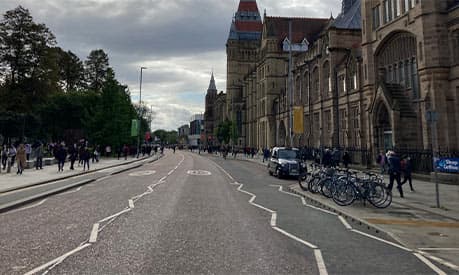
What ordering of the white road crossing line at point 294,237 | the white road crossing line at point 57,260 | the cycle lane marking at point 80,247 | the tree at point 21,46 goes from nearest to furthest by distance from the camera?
the white road crossing line at point 57,260, the cycle lane marking at point 80,247, the white road crossing line at point 294,237, the tree at point 21,46

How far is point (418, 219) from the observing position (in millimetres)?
9664

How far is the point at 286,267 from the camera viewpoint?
5410mm

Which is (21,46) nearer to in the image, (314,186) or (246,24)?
(314,186)

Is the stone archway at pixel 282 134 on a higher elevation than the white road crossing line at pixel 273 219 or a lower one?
higher

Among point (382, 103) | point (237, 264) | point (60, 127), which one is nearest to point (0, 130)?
point (60, 127)

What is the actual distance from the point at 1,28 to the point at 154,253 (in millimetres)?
51647

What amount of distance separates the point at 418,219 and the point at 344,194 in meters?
2.77

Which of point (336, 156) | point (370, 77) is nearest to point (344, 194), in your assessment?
point (336, 156)

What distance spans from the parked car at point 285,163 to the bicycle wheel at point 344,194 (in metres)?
8.15

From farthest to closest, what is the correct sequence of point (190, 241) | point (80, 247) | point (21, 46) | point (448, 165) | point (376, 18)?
1. point (21, 46)
2. point (376, 18)
3. point (448, 165)
4. point (190, 241)
5. point (80, 247)

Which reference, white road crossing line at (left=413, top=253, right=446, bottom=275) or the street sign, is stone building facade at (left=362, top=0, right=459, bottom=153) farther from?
white road crossing line at (left=413, top=253, right=446, bottom=275)

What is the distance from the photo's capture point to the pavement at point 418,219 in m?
6.85

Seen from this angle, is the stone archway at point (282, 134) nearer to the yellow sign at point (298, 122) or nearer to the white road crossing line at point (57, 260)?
the yellow sign at point (298, 122)

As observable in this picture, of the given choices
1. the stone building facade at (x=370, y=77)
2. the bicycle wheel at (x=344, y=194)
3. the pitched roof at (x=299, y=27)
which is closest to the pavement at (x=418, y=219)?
the bicycle wheel at (x=344, y=194)
